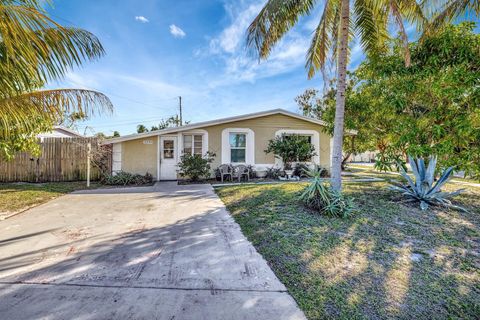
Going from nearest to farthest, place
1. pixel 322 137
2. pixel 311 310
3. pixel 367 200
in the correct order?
pixel 311 310 → pixel 367 200 → pixel 322 137

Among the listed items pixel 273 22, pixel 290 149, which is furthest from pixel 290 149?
pixel 273 22

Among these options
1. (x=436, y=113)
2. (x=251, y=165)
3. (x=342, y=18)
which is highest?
(x=342, y=18)

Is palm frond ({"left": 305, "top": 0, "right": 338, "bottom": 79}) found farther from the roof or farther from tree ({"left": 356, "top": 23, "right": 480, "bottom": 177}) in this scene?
the roof

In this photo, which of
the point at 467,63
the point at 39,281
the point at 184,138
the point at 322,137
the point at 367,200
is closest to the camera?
the point at 39,281

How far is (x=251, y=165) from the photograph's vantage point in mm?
11812

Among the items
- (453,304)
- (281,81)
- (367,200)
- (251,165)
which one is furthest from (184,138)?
(453,304)

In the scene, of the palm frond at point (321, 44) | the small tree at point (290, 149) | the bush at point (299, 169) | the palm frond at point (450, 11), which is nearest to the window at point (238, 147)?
the small tree at point (290, 149)

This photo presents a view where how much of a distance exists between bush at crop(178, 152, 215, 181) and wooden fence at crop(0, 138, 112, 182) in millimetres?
3780

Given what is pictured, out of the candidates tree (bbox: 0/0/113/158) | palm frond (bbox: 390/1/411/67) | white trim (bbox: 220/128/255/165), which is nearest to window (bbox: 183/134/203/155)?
white trim (bbox: 220/128/255/165)

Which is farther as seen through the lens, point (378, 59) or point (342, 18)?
point (378, 59)

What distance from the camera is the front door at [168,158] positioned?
1144cm

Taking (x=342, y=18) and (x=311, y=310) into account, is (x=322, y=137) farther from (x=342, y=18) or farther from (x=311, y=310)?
(x=311, y=310)

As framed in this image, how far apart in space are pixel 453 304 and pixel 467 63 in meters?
5.14

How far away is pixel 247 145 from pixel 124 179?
6.25 metres
